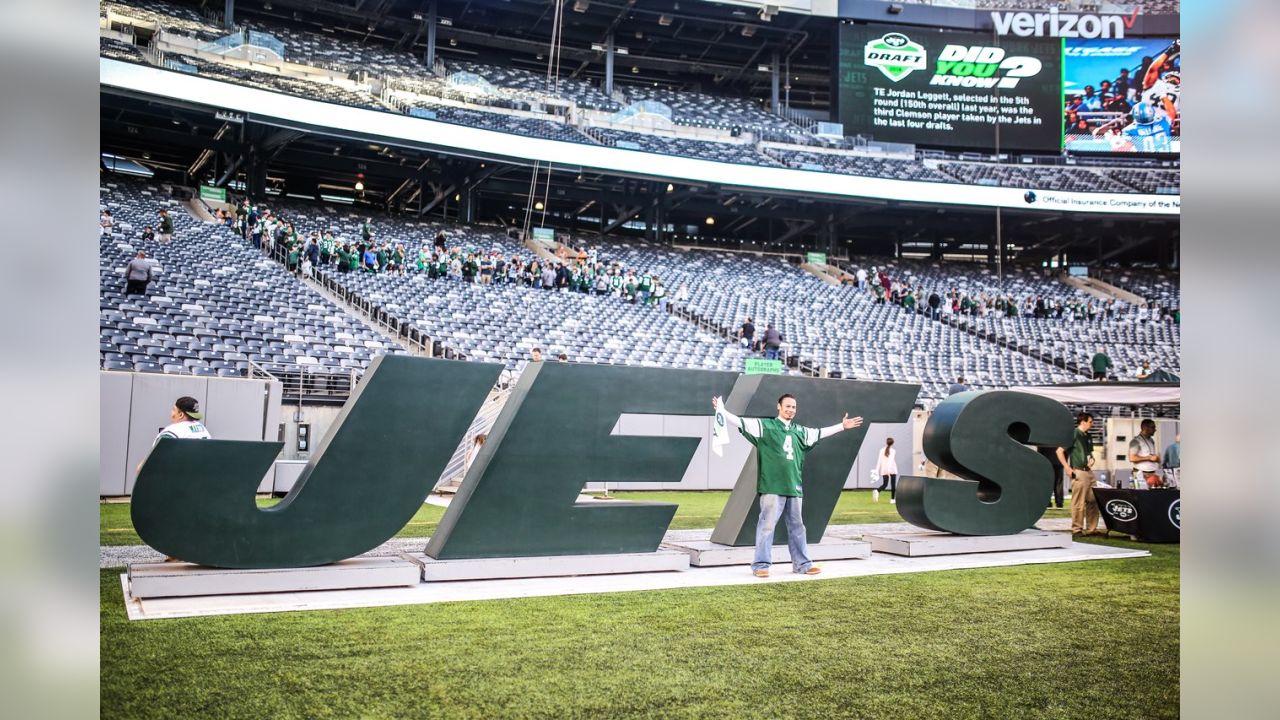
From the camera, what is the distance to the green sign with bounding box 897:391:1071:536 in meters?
10.8

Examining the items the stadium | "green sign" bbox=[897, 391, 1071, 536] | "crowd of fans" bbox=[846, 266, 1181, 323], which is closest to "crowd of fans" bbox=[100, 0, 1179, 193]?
the stadium

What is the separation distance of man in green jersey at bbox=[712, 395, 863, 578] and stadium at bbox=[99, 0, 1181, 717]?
3.1 inches

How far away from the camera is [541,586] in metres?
8.00

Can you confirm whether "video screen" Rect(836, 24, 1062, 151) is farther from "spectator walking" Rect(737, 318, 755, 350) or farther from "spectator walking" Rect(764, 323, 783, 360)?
"spectator walking" Rect(764, 323, 783, 360)

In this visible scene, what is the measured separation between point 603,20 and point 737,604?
129ft

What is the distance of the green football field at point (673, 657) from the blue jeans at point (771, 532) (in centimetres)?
70

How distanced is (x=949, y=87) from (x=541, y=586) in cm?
4163

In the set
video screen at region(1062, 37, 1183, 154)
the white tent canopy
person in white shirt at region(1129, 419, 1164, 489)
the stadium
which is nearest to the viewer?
the stadium

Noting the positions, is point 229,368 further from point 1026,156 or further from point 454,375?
point 1026,156

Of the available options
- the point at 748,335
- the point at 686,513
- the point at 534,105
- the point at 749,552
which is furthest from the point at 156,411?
the point at 534,105

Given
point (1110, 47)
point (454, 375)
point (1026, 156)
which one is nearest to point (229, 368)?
point (454, 375)

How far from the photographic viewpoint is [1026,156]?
45.1m

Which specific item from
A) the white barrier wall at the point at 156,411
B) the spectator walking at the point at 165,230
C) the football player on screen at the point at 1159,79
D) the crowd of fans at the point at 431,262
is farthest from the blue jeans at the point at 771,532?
the football player on screen at the point at 1159,79

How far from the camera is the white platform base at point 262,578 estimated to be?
6914 mm
